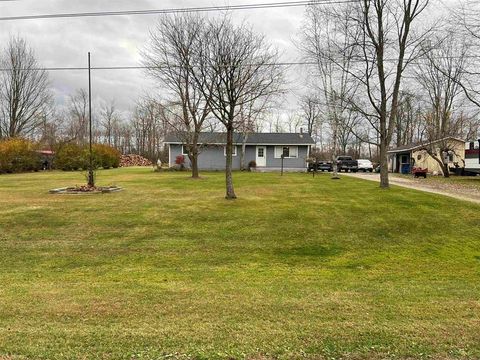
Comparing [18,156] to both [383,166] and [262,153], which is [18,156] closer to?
[262,153]

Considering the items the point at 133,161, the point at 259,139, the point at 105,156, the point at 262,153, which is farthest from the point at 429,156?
the point at 133,161

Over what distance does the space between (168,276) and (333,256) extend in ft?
12.1

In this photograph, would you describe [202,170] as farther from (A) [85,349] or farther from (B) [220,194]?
(A) [85,349]

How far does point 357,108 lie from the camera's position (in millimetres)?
19250

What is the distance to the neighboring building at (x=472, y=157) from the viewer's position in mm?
35219

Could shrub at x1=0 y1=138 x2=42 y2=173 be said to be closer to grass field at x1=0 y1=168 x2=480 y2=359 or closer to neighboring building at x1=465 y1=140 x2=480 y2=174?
grass field at x1=0 y1=168 x2=480 y2=359

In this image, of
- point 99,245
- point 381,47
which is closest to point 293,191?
point 381,47

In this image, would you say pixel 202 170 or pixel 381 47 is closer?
pixel 381 47

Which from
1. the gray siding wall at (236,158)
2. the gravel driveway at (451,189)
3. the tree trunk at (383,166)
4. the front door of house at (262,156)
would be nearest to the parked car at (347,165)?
the gray siding wall at (236,158)

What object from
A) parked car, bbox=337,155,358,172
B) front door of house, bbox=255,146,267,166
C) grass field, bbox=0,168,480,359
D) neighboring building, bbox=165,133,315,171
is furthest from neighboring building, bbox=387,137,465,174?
grass field, bbox=0,168,480,359

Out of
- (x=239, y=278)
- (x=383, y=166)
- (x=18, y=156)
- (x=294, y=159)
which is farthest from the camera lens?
(x=294, y=159)

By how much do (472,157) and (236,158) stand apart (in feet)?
70.7

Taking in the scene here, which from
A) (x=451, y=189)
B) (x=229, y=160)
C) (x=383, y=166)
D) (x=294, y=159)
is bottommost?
(x=451, y=189)

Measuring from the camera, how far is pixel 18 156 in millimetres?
36531
